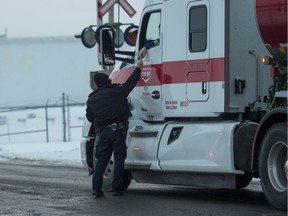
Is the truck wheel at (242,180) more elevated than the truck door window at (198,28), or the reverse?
the truck door window at (198,28)

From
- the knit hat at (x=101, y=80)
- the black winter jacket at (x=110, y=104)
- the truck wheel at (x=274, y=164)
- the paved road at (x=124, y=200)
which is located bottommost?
the paved road at (x=124, y=200)

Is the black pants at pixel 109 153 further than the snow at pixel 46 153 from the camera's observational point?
No

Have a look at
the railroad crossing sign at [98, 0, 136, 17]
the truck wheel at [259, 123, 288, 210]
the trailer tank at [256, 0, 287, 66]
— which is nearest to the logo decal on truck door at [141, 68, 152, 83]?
the trailer tank at [256, 0, 287, 66]

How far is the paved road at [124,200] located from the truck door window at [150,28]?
2.35 meters

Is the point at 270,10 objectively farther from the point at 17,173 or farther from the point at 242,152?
the point at 17,173

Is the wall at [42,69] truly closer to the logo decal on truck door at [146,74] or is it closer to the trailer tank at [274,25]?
the logo decal on truck door at [146,74]

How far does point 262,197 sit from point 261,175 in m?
1.36

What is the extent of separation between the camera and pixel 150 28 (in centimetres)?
1048

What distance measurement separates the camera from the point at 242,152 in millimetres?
8750

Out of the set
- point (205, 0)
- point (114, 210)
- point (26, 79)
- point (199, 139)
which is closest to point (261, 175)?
point (199, 139)

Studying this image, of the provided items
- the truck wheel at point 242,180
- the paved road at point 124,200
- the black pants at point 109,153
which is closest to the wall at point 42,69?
the paved road at point 124,200

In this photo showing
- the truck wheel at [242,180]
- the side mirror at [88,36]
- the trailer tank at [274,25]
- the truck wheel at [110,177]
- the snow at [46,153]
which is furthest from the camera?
the snow at [46,153]

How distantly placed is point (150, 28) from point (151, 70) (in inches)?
26.0

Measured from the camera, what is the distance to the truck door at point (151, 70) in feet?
33.6
